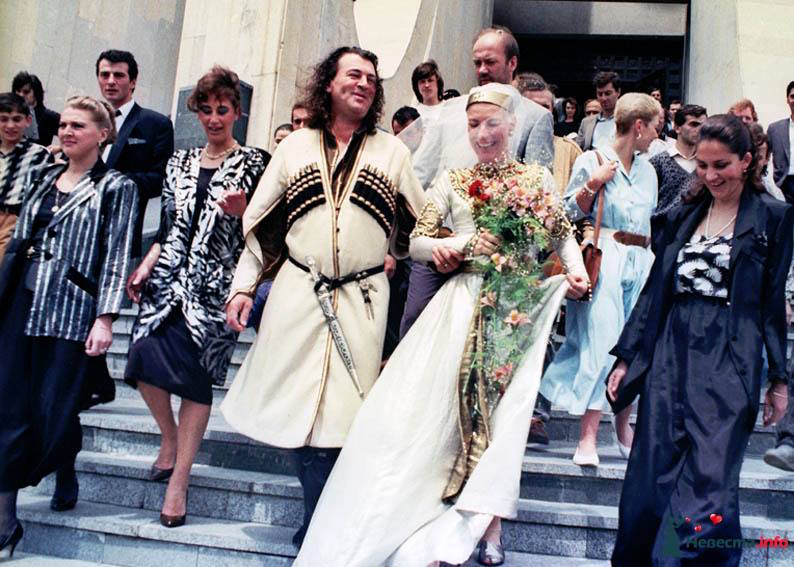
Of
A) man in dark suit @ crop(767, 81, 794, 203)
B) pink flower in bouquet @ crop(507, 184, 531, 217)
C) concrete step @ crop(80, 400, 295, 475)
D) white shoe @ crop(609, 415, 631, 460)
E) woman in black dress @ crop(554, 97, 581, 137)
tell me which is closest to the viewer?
pink flower in bouquet @ crop(507, 184, 531, 217)

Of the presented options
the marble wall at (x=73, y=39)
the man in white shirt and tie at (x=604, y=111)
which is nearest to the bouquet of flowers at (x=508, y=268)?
the man in white shirt and tie at (x=604, y=111)

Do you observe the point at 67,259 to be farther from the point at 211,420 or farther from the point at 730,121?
the point at 730,121

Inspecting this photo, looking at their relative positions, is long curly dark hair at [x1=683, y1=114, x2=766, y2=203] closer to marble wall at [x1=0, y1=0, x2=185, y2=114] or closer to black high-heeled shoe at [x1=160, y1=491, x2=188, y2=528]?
black high-heeled shoe at [x1=160, y1=491, x2=188, y2=528]

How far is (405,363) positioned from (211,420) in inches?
80.2

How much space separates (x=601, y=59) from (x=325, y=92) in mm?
13220

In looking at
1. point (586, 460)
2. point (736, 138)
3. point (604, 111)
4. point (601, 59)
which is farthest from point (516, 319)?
point (601, 59)

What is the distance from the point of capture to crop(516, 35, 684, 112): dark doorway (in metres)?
15.9

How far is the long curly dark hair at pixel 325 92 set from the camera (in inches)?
162

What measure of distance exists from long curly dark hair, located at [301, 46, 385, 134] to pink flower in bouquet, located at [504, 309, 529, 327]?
1103 millimetres

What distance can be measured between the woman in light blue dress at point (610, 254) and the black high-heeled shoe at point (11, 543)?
107 inches

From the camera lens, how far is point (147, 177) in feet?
16.9

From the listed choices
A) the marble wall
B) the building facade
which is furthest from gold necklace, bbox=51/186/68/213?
the marble wall

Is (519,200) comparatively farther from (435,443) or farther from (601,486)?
(601,486)

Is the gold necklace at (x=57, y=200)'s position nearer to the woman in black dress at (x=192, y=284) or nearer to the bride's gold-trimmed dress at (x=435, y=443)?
the woman in black dress at (x=192, y=284)
